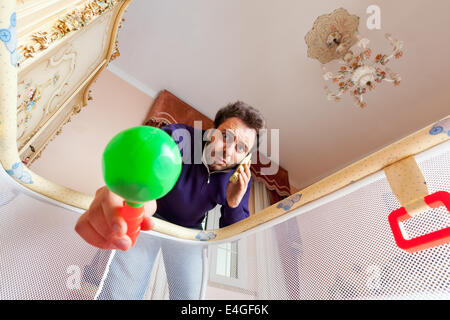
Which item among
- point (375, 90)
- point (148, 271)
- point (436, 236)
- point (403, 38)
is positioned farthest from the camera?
point (375, 90)

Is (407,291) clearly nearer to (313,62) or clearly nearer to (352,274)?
(352,274)

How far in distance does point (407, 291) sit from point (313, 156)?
104 inches

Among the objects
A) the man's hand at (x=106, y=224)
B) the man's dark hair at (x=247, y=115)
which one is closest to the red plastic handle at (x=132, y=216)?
the man's hand at (x=106, y=224)

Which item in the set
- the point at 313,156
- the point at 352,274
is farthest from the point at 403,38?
the point at 352,274

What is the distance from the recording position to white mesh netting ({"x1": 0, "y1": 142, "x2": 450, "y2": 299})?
13.2 inches

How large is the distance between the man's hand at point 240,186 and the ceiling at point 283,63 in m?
1.47

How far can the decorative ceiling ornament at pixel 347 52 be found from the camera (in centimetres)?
168

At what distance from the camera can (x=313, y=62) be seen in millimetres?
1938

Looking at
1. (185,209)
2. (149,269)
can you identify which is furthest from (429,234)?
(185,209)

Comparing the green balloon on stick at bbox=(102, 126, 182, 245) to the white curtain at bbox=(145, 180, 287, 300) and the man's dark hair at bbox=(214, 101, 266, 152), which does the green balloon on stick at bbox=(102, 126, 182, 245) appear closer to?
the white curtain at bbox=(145, 180, 287, 300)

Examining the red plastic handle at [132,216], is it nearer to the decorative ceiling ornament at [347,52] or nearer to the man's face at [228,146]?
the man's face at [228,146]

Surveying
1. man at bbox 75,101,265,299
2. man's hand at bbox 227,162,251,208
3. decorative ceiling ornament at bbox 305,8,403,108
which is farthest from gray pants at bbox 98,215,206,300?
decorative ceiling ornament at bbox 305,8,403,108

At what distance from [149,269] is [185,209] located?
0.93 feet

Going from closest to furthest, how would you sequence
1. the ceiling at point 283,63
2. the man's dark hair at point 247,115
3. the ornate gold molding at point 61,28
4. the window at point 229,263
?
the ornate gold molding at point 61,28 → the window at point 229,263 → the man's dark hair at point 247,115 → the ceiling at point 283,63
